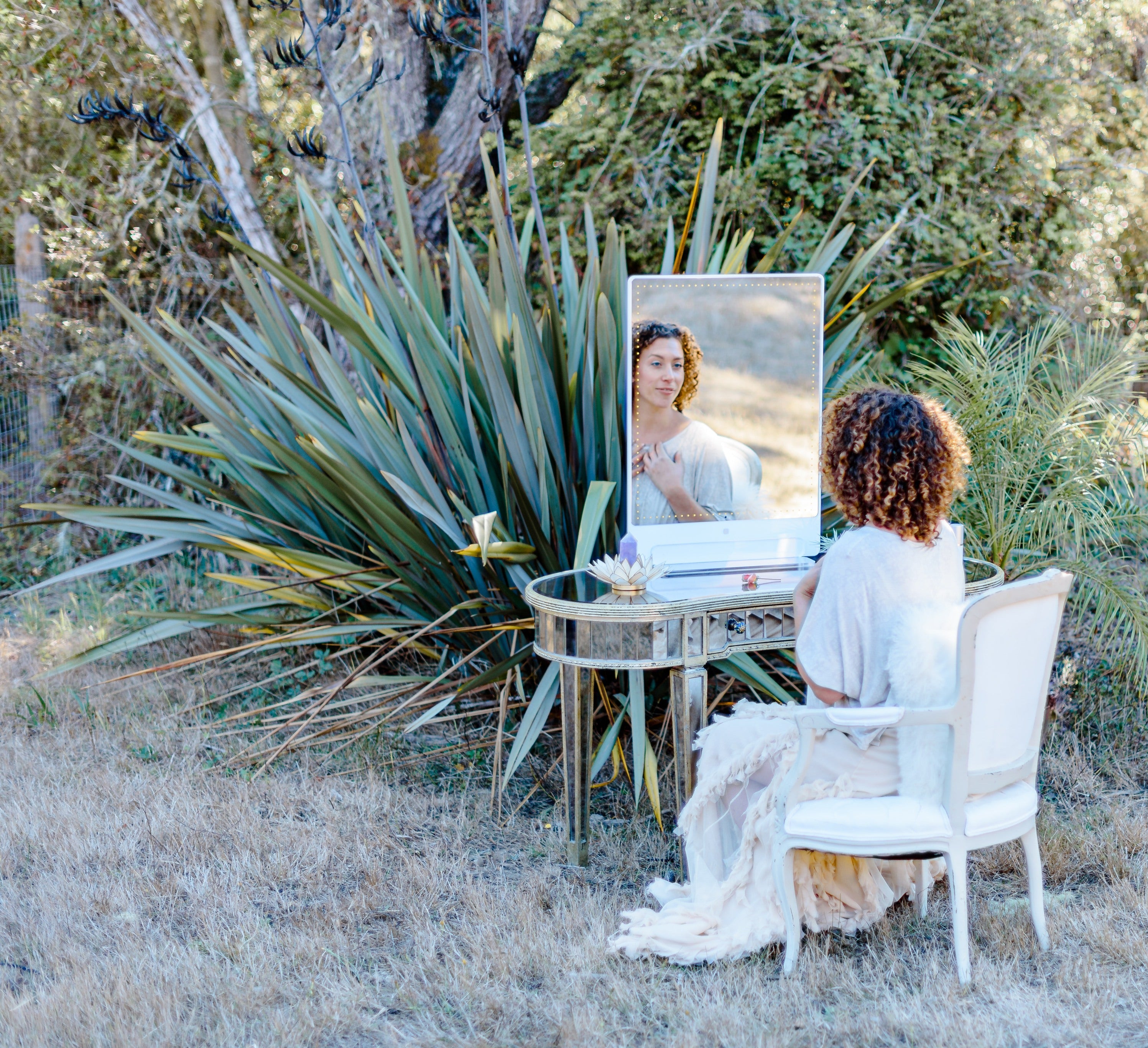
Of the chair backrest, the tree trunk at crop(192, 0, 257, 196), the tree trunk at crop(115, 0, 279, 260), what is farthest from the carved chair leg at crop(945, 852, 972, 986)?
the tree trunk at crop(192, 0, 257, 196)

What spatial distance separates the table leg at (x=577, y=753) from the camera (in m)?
2.90

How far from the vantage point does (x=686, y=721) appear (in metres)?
2.82

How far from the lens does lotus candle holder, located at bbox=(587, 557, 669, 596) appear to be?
9.30 feet

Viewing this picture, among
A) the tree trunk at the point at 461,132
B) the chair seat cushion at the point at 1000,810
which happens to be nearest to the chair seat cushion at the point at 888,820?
the chair seat cushion at the point at 1000,810

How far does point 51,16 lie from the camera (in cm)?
588

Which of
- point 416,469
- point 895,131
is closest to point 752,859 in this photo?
point 416,469

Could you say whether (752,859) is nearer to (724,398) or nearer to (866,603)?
(866,603)

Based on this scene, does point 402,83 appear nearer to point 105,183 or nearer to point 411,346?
point 105,183

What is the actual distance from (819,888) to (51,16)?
5.85 meters

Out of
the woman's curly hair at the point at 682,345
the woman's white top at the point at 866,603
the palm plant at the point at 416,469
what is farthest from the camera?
the palm plant at the point at 416,469

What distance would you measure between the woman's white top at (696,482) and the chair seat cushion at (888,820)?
1034 millimetres

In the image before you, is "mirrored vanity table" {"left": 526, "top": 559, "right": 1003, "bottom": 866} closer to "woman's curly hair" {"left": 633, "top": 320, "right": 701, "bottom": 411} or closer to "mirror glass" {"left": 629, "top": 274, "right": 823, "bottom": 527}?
"mirror glass" {"left": 629, "top": 274, "right": 823, "bottom": 527}

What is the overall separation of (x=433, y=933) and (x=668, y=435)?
147cm

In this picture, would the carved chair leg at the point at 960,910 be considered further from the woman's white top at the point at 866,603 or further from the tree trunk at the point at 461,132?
the tree trunk at the point at 461,132
